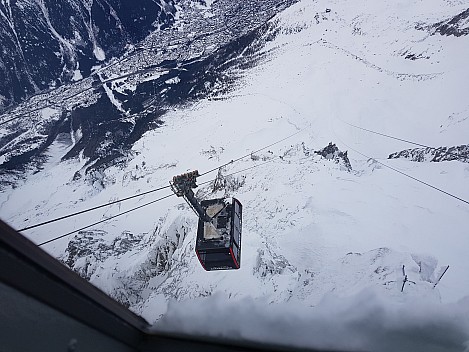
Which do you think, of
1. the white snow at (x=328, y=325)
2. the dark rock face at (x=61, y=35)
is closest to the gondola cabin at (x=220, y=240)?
the white snow at (x=328, y=325)

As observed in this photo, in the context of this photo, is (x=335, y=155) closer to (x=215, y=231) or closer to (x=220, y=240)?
(x=215, y=231)

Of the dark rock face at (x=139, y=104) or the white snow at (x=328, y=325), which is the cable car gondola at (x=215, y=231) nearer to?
the white snow at (x=328, y=325)

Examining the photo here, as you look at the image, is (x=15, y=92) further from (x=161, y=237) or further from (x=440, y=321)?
(x=440, y=321)

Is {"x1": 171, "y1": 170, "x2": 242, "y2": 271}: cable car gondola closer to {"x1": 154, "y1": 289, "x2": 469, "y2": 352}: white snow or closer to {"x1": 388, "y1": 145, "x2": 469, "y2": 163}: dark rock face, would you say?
{"x1": 154, "y1": 289, "x2": 469, "y2": 352}: white snow

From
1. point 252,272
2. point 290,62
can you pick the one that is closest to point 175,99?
point 290,62

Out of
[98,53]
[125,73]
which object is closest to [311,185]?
[125,73]
